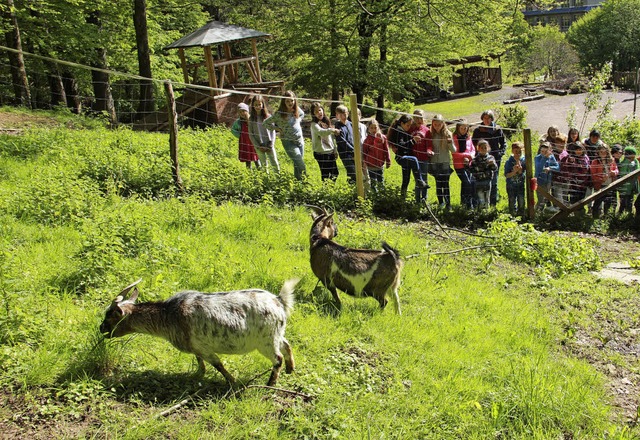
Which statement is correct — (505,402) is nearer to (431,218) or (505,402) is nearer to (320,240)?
(320,240)

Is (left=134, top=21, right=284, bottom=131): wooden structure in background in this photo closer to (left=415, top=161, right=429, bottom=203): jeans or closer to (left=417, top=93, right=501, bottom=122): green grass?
(left=415, top=161, right=429, bottom=203): jeans

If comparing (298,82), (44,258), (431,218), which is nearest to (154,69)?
(298,82)

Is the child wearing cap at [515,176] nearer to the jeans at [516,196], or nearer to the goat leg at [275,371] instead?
the jeans at [516,196]

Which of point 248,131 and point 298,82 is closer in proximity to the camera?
point 248,131

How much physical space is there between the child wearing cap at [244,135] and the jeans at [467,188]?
12.1ft

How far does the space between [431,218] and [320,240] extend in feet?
13.0

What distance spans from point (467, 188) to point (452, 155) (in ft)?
2.26

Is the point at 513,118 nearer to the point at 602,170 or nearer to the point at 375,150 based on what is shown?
the point at 602,170

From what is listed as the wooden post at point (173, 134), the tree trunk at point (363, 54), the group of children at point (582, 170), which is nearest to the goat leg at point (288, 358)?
the wooden post at point (173, 134)

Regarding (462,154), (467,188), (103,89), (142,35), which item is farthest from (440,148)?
(103,89)

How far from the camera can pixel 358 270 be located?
5539 mm

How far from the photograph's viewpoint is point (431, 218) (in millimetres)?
9352

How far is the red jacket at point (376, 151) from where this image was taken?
9320 millimetres

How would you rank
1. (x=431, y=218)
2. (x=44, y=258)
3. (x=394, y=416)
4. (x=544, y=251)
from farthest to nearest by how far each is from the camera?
1. (x=431, y=218)
2. (x=544, y=251)
3. (x=44, y=258)
4. (x=394, y=416)
